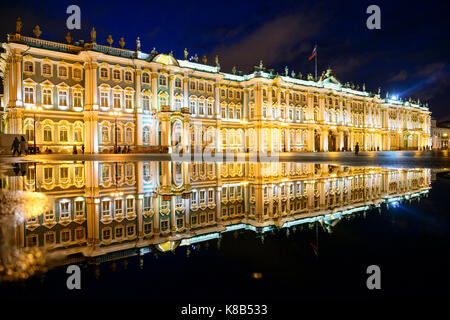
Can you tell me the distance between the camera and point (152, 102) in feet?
115

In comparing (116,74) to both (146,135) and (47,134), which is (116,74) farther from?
(47,134)

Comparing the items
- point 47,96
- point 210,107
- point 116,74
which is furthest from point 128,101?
point 210,107

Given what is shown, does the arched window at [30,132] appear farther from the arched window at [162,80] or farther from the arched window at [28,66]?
the arched window at [162,80]

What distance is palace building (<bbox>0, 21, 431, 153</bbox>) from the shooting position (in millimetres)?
29062

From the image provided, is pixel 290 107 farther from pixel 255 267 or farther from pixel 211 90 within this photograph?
pixel 255 267

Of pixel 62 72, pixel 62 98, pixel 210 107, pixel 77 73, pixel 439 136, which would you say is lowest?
pixel 62 98

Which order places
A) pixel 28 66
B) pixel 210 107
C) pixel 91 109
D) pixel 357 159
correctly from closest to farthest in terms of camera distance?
pixel 357 159 < pixel 28 66 < pixel 91 109 < pixel 210 107

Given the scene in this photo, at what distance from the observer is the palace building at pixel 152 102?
2906 centimetres

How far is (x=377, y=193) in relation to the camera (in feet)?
14.3

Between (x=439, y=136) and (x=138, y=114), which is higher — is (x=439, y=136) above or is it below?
above

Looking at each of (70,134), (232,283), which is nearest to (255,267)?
(232,283)

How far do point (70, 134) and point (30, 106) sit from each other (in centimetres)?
453

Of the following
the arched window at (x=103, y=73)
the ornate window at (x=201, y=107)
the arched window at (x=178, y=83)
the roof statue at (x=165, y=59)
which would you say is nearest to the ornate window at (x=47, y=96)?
the arched window at (x=103, y=73)

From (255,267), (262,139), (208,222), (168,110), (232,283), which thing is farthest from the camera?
(262,139)
